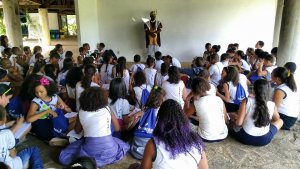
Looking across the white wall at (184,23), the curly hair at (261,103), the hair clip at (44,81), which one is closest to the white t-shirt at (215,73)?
the curly hair at (261,103)

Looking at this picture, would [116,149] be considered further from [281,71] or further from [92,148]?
[281,71]

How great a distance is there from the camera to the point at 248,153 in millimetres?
3143

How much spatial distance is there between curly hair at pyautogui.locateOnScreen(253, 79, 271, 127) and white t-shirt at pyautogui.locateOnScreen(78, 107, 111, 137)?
1636 millimetres

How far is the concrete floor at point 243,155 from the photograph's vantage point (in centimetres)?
291

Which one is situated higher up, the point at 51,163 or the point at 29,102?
the point at 29,102

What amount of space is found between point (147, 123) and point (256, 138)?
51.8 inches

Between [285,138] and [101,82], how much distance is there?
3.32m

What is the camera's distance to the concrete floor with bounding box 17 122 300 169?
2.91 meters

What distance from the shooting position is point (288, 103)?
3.59 m

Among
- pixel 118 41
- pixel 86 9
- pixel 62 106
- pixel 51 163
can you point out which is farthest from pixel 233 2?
pixel 51 163

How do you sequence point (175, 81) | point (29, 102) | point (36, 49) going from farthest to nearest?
point (36, 49) → point (175, 81) → point (29, 102)

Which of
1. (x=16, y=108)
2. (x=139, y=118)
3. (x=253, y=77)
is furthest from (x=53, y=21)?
(x=139, y=118)

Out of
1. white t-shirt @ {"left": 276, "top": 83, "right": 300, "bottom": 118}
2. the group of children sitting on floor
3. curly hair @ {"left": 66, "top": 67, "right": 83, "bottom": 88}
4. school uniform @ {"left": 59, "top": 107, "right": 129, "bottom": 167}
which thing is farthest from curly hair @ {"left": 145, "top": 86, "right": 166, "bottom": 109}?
white t-shirt @ {"left": 276, "top": 83, "right": 300, "bottom": 118}

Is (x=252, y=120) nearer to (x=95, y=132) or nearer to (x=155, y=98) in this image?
(x=155, y=98)
